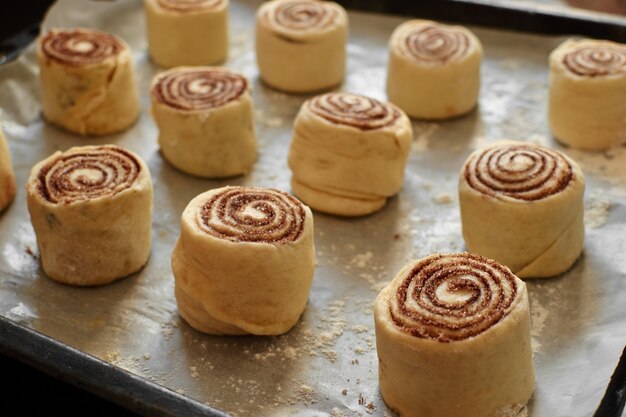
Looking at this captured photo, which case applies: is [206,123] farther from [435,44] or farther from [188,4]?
[435,44]

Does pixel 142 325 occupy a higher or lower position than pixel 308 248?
lower

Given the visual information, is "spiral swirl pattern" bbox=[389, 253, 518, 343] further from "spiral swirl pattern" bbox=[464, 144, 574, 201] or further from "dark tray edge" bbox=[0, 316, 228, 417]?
"dark tray edge" bbox=[0, 316, 228, 417]

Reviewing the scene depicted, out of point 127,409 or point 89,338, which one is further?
point 89,338

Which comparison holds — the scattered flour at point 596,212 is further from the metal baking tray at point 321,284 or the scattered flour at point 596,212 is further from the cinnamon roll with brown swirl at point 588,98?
the cinnamon roll with brown swirl at point 588,98

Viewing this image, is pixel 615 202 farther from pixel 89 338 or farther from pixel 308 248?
pixel 89 338

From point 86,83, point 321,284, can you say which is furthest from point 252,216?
point 86,83

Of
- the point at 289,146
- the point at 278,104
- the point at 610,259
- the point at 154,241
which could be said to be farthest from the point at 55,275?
the point at 610,259

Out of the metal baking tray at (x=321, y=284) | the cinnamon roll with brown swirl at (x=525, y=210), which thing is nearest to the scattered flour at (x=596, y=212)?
the metal baking tray at (x=321, y=284)
